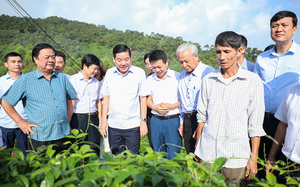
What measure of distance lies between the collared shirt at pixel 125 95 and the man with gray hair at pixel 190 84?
2.31 feet

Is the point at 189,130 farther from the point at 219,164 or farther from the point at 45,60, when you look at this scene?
the point at 45,60

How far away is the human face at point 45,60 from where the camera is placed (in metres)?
2.56

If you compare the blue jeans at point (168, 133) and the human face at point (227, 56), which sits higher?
the human face at point (227, 56)

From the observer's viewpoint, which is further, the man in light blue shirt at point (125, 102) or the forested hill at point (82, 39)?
the forested hill at point (82, 39)

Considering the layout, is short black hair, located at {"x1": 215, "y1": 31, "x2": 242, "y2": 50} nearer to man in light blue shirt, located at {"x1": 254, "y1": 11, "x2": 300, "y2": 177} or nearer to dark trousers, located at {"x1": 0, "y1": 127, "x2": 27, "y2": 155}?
man in light blue shirt, located at {"x1": 254, "y1": 11, "x2": 300, "y2": 177}

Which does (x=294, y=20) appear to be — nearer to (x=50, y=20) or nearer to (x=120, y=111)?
(x=120, y=111)

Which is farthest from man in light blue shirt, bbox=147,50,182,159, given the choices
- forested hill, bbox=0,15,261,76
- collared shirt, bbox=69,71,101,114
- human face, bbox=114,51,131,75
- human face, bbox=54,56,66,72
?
forested hill, bbox=0,15,261,76

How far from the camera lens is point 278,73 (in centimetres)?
233

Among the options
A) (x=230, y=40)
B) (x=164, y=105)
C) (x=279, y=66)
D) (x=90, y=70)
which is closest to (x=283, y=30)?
(x=279, y=66)

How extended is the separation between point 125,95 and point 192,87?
1131 millimetres

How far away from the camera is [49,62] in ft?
8.52

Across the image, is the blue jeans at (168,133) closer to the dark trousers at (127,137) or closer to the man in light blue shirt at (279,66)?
the dark trousers at (127,137)

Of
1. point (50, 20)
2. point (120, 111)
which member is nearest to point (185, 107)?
point (120, 111)

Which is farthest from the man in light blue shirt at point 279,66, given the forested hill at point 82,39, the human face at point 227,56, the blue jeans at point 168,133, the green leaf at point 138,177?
the forested hill at point 82,39
